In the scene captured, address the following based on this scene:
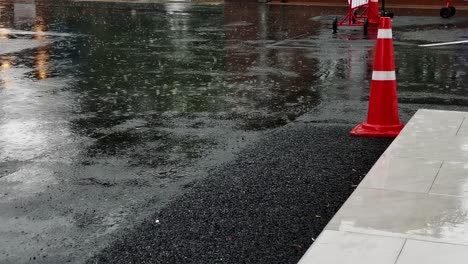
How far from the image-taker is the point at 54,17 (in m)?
23.3

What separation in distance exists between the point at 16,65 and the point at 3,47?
9.46 feet

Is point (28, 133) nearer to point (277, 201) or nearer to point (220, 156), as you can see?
point (220, 156)

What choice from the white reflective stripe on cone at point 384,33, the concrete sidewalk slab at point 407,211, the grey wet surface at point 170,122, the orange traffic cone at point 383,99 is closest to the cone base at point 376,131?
the orange traffic cone at point 383,99

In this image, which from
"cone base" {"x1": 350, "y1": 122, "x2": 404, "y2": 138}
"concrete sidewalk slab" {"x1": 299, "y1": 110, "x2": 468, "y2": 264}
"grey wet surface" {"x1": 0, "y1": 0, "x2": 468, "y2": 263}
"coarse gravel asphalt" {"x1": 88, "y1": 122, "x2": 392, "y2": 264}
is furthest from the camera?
"cone base" {"x1": 350, "y1": 122, "x2": 404, "y2": 138}

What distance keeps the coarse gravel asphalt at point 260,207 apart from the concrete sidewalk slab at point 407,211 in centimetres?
17

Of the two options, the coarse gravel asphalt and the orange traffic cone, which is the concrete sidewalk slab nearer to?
the coarse gravel asphalt

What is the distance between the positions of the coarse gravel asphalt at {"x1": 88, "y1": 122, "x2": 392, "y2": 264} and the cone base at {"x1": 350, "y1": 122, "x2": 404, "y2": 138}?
0.26 ft

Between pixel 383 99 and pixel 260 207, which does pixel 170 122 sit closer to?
pixel 383 99

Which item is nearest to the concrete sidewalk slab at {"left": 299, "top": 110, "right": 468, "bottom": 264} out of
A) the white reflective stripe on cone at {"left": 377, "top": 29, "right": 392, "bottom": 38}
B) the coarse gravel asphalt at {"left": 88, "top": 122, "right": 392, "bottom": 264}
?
the coarse gravel asphalt at {"left": 88, "top": 122, "right": 392, "bottom": 264}

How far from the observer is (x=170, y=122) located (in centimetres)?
782

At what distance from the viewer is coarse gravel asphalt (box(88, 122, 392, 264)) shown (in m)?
4.23

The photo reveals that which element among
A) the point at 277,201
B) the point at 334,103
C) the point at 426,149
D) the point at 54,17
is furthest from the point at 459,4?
the point at 277,201

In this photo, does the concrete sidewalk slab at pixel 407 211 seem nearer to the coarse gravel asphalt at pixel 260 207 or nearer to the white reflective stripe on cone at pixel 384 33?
the coarse gravel asphalt at pixel 260 207

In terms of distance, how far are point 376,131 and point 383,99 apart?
319 millimetres
